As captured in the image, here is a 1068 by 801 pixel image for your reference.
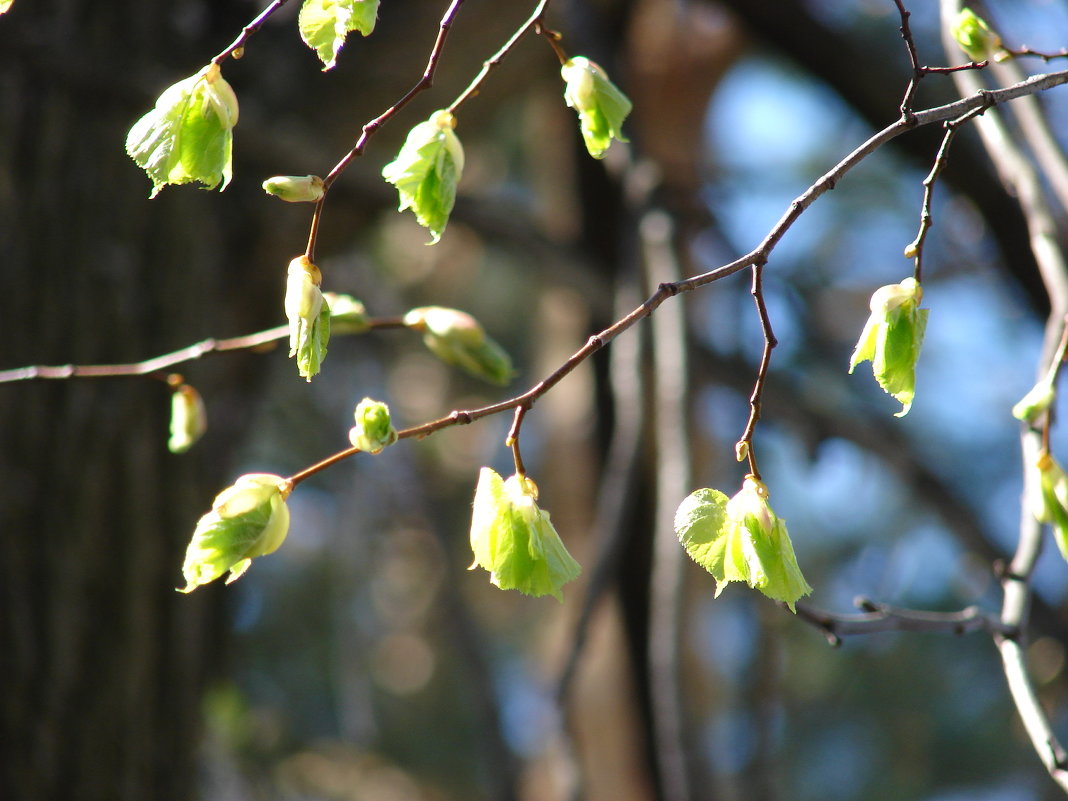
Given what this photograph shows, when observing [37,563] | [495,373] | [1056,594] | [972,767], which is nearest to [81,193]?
[37,563]

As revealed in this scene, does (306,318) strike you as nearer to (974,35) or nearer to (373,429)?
(373,429)

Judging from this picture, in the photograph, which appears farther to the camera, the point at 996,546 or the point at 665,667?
the point at 996,546

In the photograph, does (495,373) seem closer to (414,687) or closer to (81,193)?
(81,193)

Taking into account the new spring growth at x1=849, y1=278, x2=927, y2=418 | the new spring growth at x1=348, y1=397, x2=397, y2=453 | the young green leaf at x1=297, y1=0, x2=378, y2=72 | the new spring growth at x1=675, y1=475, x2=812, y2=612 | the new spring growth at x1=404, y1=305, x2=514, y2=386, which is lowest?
the new spring growth at x1=675, y1=475, x2=812, y2=612

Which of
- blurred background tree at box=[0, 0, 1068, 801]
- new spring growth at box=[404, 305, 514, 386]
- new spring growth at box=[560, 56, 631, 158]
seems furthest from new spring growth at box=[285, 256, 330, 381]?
blurred background tree at box=[0, 0, 1068, 801]

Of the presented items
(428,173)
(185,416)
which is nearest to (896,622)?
(428,173)

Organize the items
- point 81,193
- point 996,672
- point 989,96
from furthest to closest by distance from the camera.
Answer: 1. point 996,672
2. point 81,193
3. point 989,96

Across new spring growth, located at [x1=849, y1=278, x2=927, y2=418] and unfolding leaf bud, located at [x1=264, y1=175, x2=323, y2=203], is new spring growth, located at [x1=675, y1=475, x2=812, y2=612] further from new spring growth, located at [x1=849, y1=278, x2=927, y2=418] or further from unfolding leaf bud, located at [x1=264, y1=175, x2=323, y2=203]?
unfolding leaf bud, located at [x1=264, y1=175, x2=323, y2=203]
